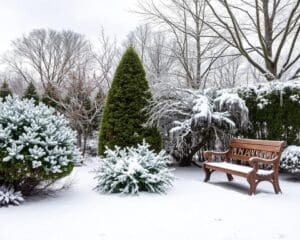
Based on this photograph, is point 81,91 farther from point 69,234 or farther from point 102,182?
point 69,234

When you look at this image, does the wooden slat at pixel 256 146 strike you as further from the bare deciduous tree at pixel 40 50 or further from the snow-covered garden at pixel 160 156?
the bare deciduous tree at pixel 40 50

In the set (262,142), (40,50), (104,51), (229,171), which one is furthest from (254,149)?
(40,50)

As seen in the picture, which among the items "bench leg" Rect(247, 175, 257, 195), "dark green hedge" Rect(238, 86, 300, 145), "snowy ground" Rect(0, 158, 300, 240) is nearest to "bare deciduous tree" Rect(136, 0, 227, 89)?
"dark green hedge" Rect(238, 86, 300, 145)

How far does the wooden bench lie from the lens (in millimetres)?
5863

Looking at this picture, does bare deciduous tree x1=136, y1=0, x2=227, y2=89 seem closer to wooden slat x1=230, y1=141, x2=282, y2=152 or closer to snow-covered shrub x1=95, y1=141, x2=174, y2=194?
wooden slat x1=230, y1=141, x2=282, y2=152

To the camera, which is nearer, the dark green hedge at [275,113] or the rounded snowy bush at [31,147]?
the rounded snowy bush at [31,147]

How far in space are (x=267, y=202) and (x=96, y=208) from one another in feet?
8.61

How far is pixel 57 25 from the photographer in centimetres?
3219

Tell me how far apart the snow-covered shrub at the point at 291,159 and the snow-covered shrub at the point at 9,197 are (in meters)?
5.41

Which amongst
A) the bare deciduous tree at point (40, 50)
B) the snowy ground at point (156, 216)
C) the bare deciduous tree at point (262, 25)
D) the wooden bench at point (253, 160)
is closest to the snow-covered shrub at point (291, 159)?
the wooden bench at point (253, 160)

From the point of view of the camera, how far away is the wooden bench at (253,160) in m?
5.86

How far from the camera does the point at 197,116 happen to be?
24.7 ft

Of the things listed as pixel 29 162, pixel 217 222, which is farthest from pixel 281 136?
pixel 29 162

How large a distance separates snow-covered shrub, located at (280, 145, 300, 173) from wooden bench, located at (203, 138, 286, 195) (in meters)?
0.64
